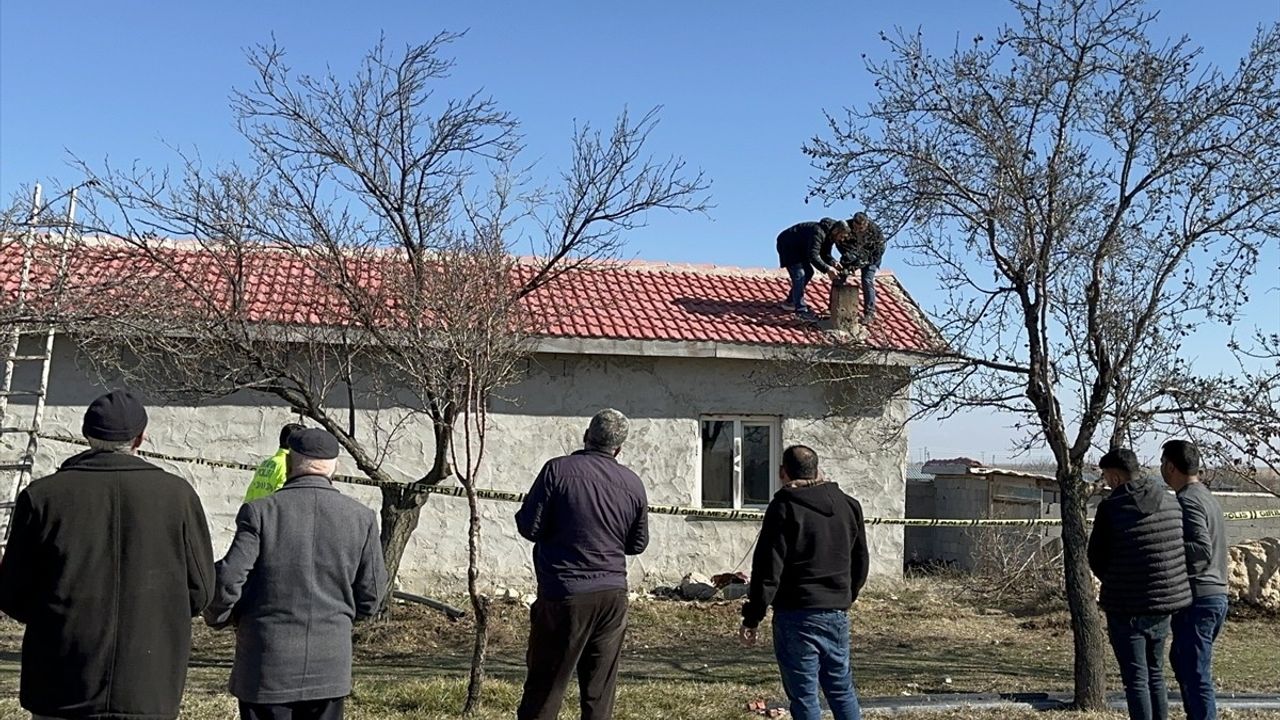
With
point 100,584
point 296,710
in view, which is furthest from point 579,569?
point 100,584

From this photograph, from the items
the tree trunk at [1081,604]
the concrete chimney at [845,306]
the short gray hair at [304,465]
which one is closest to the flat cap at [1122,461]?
the tree trunk at [1081,604]

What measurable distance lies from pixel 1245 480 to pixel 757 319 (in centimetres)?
705

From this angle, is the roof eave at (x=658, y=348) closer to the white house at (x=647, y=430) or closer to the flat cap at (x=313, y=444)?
the white house at (x=647, y=430)

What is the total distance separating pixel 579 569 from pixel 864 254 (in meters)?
5.33

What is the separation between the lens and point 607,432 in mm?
5949

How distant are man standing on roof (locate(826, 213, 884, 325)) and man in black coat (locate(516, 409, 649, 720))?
3.83 m

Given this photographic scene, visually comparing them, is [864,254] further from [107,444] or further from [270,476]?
[107,444]

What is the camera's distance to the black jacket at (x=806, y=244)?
47.8 ft

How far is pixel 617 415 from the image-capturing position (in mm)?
5941

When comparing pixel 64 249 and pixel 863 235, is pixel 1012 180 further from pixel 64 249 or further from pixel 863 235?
pixel 64 249

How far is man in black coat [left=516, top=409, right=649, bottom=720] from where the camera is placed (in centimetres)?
575

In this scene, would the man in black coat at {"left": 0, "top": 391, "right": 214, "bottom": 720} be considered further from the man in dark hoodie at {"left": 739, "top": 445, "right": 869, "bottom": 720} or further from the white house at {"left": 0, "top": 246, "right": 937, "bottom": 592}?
the white house at {"left": 0, "top": 246, "right": 937, "bottom": 592}

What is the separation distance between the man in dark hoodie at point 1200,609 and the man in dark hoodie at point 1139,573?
0.51ft

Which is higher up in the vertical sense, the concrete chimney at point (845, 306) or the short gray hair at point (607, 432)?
the concrete chimney at point (845, 306)
